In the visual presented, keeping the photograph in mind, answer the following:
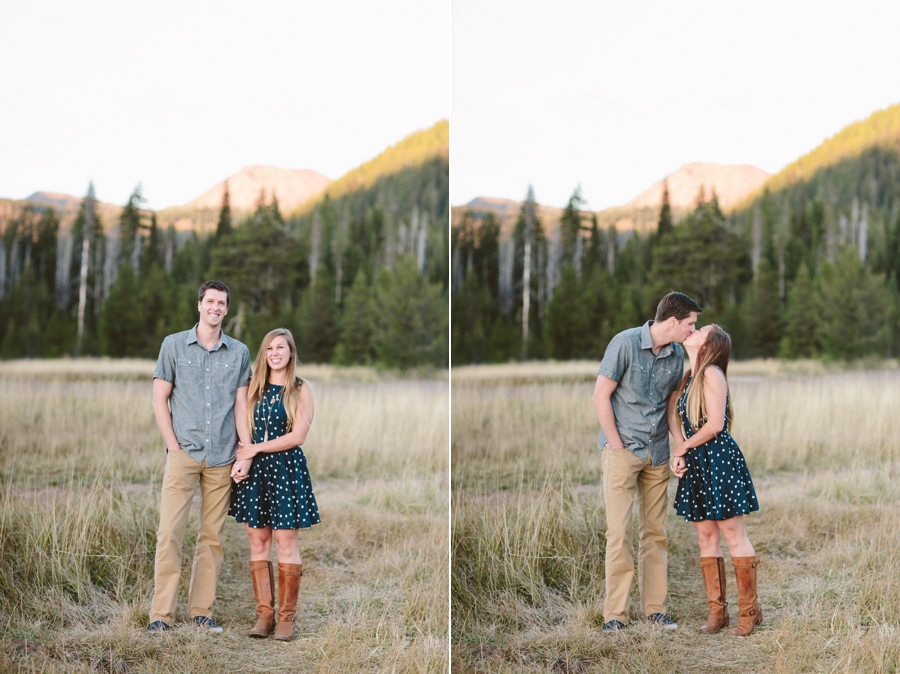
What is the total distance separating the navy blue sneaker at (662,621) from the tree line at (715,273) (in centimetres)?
149

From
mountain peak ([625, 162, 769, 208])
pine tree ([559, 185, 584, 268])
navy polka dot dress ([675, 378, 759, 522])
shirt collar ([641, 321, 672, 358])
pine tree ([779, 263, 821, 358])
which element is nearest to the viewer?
navy polka dot dress ([675, 378, 759, 522])

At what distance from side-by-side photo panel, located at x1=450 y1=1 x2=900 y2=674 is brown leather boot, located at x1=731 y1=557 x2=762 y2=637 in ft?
0.04

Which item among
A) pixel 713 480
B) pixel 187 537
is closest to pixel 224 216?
pixel 187 537

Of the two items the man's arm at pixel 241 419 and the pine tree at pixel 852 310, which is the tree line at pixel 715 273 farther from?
the man's arm at pixel 241 419

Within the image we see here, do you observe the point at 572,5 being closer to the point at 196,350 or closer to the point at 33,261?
the point at 196,350

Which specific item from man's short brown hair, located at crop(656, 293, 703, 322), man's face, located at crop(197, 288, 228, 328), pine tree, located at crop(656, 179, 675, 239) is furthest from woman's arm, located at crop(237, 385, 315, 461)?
pine tree, located at crop(656, 179, 675, 239)

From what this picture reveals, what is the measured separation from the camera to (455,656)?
4.91m

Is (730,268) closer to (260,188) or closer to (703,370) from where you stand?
(703,370)

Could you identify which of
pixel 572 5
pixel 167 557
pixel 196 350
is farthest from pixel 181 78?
pixel 167 557

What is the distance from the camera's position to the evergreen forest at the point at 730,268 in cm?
457

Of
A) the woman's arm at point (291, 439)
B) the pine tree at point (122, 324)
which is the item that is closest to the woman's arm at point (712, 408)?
the woman's arm at point (291, 439)

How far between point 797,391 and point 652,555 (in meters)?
1.33

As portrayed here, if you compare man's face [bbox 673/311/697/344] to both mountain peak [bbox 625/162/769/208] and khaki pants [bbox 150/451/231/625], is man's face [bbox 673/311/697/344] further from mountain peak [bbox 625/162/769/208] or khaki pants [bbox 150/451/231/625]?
khaki pants [bbox 150/451/231/625]

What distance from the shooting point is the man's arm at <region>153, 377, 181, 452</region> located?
410 cm
